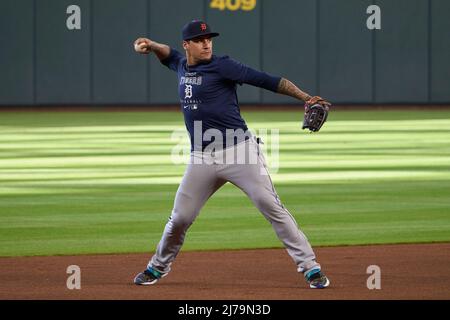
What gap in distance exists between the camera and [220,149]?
8406 mm

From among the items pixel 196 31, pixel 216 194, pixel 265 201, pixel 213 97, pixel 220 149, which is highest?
pixel 196 31

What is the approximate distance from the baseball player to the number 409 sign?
28408mm

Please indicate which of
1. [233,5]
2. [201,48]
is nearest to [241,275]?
[201,48]

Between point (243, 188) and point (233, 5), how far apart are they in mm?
28751

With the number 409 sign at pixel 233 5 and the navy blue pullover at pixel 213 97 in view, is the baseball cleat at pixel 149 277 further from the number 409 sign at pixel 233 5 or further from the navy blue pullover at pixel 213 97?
the number 409 sign at pixel 233 5

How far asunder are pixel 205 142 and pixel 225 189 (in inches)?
308

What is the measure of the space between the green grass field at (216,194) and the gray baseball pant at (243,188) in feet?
7.99

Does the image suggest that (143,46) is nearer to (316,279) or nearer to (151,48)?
(151,48)

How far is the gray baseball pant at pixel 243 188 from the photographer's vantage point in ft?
27.3

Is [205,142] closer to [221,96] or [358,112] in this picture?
[221,96]

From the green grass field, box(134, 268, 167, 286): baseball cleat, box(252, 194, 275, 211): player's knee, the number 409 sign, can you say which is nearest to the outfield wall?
the number 409 sign

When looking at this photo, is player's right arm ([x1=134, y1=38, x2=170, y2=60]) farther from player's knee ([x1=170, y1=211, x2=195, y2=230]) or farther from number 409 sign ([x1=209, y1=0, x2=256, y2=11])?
number 409 sign ([x1=209, y1=0, x2=256, y2=11])

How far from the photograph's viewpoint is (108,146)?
23047 millimetres

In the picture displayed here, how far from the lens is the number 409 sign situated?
36625mm
